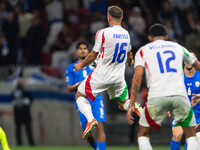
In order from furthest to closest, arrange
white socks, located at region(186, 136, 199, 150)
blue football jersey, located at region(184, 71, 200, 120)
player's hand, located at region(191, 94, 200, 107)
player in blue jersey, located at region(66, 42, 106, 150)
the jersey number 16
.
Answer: player in blue jersey, located at region(66, 42, 106, 150), blue football jersey, located at region(184, 71, 200, 120), the jersey number 16, player's hand, located at region(191, 94, 200, 107), white socks, located at region(186, 136, 199, 150)

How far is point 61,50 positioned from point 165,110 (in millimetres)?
11537

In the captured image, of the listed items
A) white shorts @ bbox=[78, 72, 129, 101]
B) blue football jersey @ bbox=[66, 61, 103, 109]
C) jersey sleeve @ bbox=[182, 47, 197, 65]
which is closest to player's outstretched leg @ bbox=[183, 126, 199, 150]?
jersey sleeve @ bbox=[182, 47, 197, 65]

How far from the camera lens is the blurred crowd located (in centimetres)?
1786

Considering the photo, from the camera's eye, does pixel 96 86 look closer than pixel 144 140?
No

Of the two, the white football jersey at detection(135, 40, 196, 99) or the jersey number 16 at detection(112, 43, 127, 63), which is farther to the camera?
the jersey number 16 at detection(112, 43, 127, 63)

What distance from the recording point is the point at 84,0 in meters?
20.3

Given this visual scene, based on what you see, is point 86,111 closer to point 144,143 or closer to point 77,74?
point 144,143

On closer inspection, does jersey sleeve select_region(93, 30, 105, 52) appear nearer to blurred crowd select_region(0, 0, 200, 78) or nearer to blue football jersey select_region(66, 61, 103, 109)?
blue football jersey select_region(66, 61, 103, 109)

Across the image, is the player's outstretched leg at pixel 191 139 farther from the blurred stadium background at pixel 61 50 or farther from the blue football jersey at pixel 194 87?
the blurred stadium background at pixel 61 50

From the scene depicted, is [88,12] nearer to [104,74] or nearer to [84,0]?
[84,0]

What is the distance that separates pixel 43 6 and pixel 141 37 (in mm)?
4774

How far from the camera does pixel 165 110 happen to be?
293 inches

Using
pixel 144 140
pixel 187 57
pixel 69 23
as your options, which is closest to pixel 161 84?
pixel 187 57

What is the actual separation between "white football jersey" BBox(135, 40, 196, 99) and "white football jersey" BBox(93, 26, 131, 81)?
1585mm
